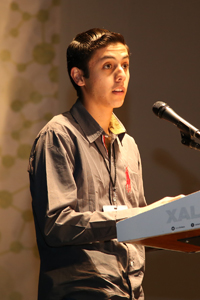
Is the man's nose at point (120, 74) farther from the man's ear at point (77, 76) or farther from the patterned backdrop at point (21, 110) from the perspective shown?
the patterned backdrop at point (21, 110)

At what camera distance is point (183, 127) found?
1.35m

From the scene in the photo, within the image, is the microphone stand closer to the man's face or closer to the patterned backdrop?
the man's face

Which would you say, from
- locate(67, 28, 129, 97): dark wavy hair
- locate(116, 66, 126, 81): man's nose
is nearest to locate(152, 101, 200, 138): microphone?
locate(116, 66, 126, 81): man's nose

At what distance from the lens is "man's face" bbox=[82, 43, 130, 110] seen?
5.98ft

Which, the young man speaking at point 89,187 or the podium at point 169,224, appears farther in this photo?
the young man speaking at point 89,187

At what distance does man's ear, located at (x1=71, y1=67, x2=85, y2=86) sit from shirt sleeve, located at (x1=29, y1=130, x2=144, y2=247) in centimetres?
41

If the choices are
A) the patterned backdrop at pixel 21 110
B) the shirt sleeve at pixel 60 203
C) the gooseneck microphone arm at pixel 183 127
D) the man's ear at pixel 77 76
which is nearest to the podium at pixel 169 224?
the shirt sleeve at pixel 60 203

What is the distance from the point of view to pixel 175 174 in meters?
2.77

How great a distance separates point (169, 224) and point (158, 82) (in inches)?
78.8

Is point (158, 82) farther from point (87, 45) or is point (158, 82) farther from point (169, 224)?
point (169, 224)

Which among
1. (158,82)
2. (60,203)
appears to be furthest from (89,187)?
(158,82)

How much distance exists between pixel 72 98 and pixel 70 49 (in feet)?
2.53

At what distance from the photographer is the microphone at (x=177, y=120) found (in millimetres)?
1315

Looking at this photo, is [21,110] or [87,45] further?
[21,110]
